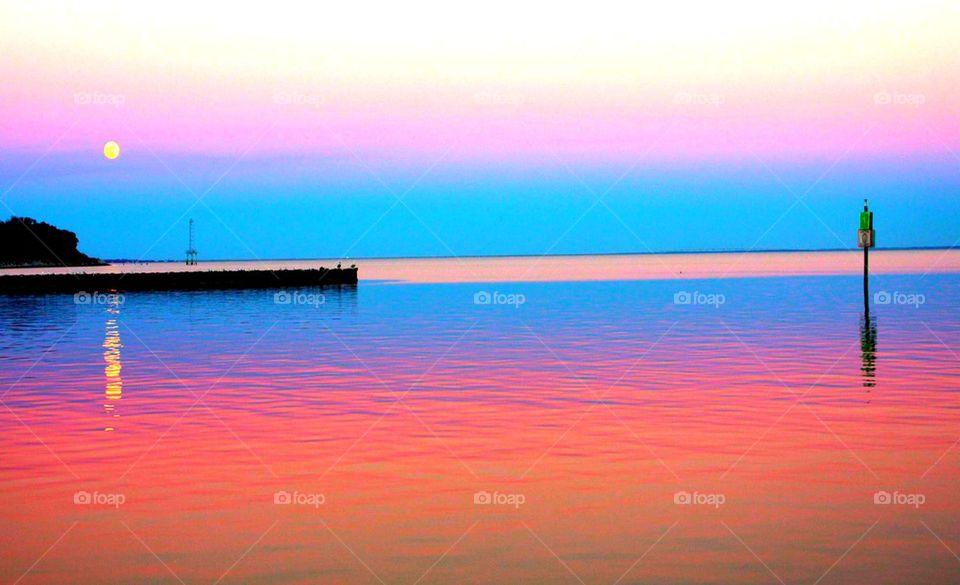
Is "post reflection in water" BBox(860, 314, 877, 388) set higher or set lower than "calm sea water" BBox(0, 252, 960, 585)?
higher

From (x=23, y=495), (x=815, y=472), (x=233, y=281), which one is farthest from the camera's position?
(x=233, y=281)

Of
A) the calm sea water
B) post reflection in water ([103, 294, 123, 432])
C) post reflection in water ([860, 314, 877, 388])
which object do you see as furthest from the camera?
post reflection in water ([860, 314, 877, 388])

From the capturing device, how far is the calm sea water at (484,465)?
12445mm

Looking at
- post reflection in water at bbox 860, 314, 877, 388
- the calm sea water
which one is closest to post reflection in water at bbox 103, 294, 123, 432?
the calm sea water

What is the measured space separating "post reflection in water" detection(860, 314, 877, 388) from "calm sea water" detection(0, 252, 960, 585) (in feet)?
0.91

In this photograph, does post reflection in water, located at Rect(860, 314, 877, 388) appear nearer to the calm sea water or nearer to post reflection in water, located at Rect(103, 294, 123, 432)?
the calm sea water

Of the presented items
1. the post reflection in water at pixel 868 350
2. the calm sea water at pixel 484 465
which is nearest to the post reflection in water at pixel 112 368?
the calm sea water at pixel 484 465

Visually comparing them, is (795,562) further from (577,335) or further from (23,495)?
(577,335)

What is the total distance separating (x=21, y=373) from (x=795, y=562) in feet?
85.3

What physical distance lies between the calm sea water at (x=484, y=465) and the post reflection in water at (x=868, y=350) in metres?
0.28

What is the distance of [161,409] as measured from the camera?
2416 cm

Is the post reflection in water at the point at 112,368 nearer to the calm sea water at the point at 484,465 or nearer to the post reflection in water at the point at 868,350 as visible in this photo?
the calm sea water at the point at 484,465

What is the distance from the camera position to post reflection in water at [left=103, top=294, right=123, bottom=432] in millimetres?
24703

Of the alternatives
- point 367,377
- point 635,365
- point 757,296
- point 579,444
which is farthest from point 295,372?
point 757,296
